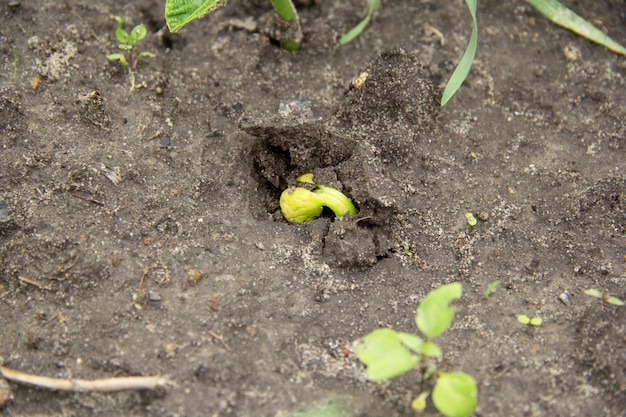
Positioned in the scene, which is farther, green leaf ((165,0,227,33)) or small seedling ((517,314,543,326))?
green leaf ((165,0,227,33))

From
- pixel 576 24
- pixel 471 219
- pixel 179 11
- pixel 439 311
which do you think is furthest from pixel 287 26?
pixel 439 311

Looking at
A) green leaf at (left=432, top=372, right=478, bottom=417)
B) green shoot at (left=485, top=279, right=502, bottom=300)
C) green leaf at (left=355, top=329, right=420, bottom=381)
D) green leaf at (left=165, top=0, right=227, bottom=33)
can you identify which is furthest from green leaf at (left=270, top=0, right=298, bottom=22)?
green leaf at (left=432, top=372, right=478, bottom=417)

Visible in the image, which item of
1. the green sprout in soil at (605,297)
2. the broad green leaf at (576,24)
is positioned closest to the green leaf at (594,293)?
the green sprout in soil at (605,297)

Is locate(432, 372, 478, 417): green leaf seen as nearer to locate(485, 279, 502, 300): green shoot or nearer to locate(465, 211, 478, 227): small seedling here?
locate(485, 279, 502, 300): green shoot

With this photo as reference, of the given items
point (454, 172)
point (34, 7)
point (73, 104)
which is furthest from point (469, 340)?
point (34, 7)

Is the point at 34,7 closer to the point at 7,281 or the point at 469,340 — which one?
the point at 7,281

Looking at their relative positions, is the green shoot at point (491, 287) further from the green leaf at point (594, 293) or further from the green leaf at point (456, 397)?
Result: the green leaf at point (456, 397)

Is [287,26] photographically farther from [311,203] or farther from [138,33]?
[311,203]
